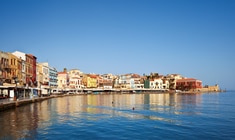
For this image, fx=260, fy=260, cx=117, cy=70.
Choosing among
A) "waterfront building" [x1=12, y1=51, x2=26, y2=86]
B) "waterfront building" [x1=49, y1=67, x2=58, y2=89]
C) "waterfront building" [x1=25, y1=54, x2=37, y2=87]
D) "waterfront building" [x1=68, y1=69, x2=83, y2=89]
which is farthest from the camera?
"waterfront building" [x1=68, y1=69, x2=83, y2=89]

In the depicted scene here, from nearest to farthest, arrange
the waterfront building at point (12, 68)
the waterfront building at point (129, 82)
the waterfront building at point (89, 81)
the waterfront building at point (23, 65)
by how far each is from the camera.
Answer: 1. the waterfront building at point (12, 68)
2. the waterfront building at point (23, 65)
3. the waterfront building at point (89, 81)
4. the waterfront building at point (129, 82)

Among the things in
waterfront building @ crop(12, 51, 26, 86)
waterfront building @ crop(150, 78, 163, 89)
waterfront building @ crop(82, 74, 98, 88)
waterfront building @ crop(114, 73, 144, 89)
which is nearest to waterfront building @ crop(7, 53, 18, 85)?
waterfront building @ crop(12, 51, 26, 86)

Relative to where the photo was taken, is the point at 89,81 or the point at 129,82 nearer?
the point at 89,81

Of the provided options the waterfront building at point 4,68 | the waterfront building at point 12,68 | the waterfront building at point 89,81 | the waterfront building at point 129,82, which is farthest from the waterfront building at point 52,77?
the waterfront building at point 129,82

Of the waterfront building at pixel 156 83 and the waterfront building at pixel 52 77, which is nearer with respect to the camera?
the waterfront building at pixel 52 77

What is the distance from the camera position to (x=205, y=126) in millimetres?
31094

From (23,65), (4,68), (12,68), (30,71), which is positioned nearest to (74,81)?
(30,71)

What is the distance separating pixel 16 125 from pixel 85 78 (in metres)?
143

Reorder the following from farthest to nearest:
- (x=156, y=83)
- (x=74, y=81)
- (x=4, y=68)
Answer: (x=156, y=83)
(x=74, y=81)
(x=4, y=68)

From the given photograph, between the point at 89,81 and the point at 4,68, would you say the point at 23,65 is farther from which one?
the point at 89,81

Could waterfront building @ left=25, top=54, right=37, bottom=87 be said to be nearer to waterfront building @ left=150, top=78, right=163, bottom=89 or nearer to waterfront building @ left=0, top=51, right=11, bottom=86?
waterfront building @ left=0, top=51, right=11, bottom=86

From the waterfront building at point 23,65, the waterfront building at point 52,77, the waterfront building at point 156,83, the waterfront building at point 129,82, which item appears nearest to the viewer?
the waterfront building at point 23,65

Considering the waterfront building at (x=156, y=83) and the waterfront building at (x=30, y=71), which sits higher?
the waterfront building at (x=30, y=71)

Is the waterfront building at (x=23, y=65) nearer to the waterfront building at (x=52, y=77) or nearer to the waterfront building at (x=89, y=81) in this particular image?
the waterfront building at (x=52, y=77)
